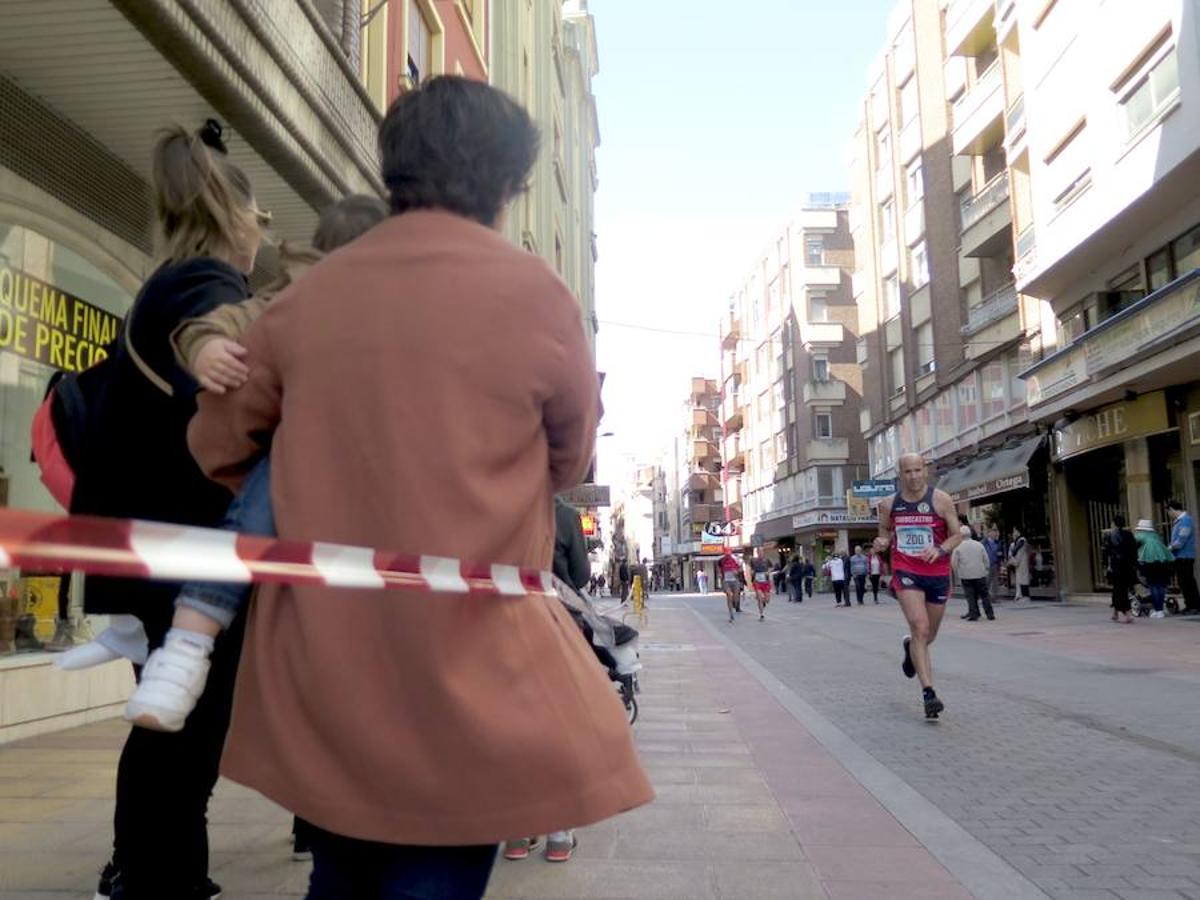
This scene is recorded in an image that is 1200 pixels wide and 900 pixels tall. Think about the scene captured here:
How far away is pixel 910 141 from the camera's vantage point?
35969 mm

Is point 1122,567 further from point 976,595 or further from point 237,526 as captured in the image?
point 237,526

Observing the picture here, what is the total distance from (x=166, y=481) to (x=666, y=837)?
2.68 m

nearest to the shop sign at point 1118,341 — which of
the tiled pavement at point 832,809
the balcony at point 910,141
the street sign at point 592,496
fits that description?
the street sign at point 592,496

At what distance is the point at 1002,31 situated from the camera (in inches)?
1057

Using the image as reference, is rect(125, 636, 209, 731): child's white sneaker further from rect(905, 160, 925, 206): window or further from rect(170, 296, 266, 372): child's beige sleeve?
rect(905, 160, 925, 206): window

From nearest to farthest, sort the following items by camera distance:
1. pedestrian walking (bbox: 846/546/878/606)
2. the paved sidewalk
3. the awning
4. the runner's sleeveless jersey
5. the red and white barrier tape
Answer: the red and white barrier tape → the paved sidewalk → the runner's sleeveless jersey → the awning → pedestrian walking (bbox: 846/546/878/606)

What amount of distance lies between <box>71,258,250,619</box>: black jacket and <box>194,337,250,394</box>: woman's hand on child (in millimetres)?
531

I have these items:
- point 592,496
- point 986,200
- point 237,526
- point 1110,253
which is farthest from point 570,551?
point 986,200

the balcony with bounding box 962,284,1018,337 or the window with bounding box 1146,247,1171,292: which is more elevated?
the balcony with bounding box 962,284,1018,337

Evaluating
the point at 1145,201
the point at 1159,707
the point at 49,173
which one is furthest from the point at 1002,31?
the point at 49,173

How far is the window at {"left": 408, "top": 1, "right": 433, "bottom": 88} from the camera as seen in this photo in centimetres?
1342

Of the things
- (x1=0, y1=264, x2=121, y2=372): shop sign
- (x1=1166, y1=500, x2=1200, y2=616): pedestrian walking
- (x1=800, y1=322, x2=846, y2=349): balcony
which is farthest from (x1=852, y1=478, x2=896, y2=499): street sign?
(x1=0, y1=264, x2=121, y2=372): shop sign

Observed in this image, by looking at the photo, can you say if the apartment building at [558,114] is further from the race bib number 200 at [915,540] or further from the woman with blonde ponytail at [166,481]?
the woman with blonde ponytail at [166,481]

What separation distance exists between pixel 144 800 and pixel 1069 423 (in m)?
25.0
